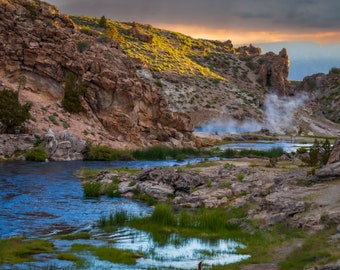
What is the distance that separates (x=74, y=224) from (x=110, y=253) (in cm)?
689

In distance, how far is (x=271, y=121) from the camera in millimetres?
120062

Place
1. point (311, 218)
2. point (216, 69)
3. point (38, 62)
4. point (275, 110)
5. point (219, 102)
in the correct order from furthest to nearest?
point (216, 69) < point (275, 110) < point (219, 102) < point (38, 62) < point (311, 218)

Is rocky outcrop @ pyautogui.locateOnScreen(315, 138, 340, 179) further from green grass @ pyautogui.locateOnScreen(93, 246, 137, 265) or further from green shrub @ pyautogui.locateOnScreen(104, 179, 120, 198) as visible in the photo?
green grass @ pyautogui.locateOnScreen(93, 246, 137, 265)

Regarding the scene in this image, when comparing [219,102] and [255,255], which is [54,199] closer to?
[255,255]

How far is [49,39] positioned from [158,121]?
18.8 meters

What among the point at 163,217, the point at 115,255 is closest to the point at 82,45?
the point at 163,217

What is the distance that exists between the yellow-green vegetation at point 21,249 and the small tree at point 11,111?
123 ft

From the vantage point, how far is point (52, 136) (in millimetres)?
57750

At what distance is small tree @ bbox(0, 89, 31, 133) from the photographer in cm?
5756

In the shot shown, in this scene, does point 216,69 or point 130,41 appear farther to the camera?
point 216,69

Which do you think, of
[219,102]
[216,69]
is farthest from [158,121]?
[216,69]

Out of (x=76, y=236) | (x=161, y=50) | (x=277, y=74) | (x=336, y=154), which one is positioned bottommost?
(x=76, y=236)

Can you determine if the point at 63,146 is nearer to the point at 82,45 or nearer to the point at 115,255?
the point at 82,45

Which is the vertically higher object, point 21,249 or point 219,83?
point 219,83
